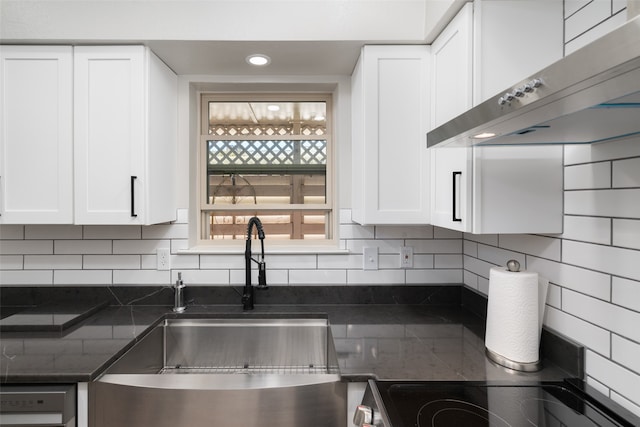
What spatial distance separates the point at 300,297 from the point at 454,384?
924 millimetres

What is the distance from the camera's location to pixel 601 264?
3.21ft

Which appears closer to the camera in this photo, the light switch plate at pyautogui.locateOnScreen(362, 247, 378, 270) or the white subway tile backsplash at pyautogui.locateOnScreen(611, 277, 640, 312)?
the white subway tile backsplash at pyautogui.locateOnScreen(611, 277, 640, 312)

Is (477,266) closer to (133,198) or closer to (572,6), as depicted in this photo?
(572,6)

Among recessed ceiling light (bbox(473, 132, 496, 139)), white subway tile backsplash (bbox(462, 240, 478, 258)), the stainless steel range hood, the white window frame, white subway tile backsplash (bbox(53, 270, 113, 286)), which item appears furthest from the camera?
the white window frame

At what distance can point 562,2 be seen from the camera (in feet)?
3.69

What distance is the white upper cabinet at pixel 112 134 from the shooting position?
150 cm

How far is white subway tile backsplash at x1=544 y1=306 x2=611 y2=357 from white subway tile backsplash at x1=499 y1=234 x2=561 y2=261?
197 millimetres

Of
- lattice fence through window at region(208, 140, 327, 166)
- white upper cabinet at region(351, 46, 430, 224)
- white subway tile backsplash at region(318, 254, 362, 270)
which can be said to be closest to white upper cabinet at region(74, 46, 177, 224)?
lattice fence through window at region(208, 140, 327, 166)

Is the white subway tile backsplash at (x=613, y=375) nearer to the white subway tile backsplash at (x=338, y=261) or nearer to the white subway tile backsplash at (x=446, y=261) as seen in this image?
the white subway tile backsplash at (x=446, y=261)

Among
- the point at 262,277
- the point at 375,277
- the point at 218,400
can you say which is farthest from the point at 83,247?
the point at 375,277

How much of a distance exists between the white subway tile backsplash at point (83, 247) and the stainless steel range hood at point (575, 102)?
1.77 m

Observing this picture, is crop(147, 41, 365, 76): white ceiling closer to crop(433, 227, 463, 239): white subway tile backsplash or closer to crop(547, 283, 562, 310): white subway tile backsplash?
crop(433, 227, 463, 239): white subway tile backsplash

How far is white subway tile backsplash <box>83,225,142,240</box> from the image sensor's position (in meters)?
1.79

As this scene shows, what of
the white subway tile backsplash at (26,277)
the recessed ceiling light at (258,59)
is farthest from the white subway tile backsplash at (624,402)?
the white subway tile backsplash at (26,277)
